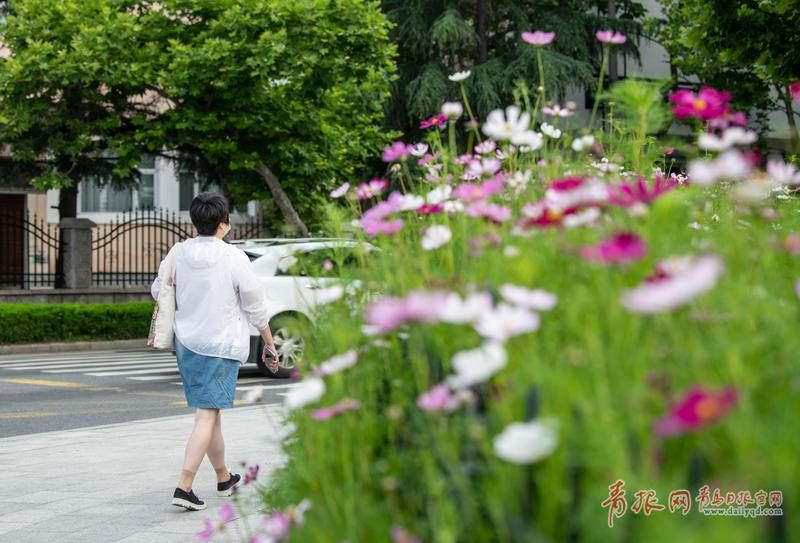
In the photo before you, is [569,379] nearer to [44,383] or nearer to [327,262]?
[327,262]

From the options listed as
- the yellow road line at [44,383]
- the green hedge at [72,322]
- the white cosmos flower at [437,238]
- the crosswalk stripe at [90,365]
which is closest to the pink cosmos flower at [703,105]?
the white cosmos flower at [437,238]

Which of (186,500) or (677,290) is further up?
(677,290)

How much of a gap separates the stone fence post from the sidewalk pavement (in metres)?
13.9

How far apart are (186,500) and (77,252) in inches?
724

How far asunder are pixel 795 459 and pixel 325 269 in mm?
1903

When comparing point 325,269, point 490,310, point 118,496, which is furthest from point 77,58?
point 490,310

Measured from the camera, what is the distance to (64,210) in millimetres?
25344

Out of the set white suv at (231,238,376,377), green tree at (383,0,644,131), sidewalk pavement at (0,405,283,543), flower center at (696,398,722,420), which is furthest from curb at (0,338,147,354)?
flower center at (696,398,722,420)

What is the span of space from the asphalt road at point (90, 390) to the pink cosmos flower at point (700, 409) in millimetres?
8603

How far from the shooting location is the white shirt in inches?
248

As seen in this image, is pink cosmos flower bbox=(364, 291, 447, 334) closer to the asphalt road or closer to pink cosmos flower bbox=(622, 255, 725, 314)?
pink cosmos flower bbox=(622, 255, 725, 314)

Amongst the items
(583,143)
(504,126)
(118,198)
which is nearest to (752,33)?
(583,143)

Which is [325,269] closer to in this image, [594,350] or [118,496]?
[594,350]

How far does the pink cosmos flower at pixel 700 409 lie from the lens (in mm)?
1510
